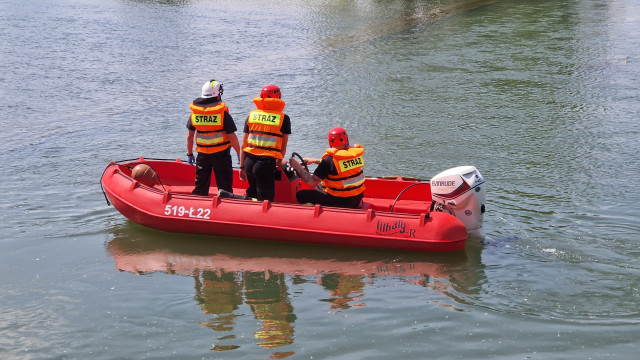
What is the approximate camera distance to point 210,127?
27.3 ft

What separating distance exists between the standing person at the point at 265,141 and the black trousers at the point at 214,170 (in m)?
0.32

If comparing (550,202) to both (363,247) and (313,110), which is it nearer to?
(363,247)

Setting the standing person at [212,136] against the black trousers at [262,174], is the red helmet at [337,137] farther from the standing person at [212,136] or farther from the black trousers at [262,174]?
the standing person at [212,136]

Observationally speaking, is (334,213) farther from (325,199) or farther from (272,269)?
(272,269)

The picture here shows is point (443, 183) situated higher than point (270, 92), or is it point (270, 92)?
point (270, 92)

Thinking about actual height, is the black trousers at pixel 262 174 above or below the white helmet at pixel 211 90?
below

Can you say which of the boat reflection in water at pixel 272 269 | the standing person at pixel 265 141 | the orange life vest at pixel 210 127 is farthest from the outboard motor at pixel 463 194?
the orange life vest at pixel 210 127

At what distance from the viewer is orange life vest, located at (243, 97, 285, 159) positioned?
8008mm

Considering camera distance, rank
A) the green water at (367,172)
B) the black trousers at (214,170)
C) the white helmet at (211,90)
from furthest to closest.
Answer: the black trousers at (214,170)
the white helmet at (211,90)
the green water at (367,172)

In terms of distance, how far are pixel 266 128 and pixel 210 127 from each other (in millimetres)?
695

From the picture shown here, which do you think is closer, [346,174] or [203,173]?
[346,174]

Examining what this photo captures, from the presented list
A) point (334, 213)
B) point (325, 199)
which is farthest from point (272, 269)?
point (325, 199)

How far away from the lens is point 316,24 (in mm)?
22797

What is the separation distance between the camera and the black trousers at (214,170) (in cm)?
850
